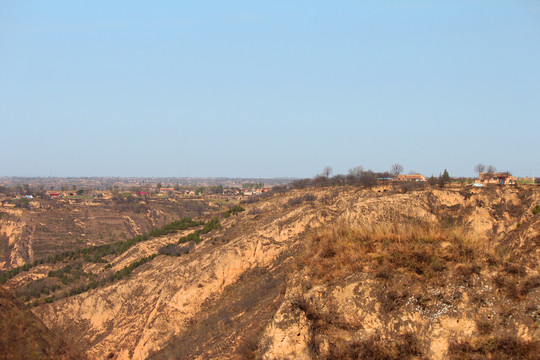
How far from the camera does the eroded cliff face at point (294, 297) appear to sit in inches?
365

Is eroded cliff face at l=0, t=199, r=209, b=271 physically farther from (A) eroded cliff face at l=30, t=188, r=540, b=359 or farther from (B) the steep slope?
(B) the steep slope

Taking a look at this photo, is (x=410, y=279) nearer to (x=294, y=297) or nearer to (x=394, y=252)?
(x=394, y=252)

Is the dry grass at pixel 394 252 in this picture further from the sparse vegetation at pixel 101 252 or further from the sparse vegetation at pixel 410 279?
the sparse vegetation at pixel 101 252

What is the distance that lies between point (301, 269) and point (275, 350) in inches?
105


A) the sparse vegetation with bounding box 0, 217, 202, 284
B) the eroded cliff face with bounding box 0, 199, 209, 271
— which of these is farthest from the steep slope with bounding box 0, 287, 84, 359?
the eroded cliff face with bounding box 0, 199, 209, 271

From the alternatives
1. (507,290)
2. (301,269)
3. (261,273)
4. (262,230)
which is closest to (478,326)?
Answer: (507,290)

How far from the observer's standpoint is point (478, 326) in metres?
8.77

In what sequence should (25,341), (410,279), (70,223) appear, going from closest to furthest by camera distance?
(25,341), (410,279), (70,223)

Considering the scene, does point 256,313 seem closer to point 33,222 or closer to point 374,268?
point 374,268

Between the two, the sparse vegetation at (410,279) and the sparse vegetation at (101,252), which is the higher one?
the sparse vegetation at (410,279)

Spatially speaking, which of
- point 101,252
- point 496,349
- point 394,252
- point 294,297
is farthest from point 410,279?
point 101,252

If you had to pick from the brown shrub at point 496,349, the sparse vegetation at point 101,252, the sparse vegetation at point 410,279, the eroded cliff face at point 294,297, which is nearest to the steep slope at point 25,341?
the eroded cliff face at point 294,297

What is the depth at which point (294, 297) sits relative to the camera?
1048 cm

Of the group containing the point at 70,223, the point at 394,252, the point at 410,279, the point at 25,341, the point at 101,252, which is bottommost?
the point at 70,223
